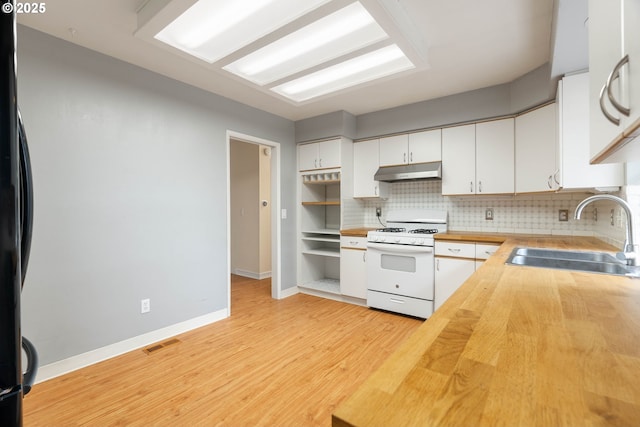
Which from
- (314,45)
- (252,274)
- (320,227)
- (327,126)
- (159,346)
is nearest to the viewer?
(314,45)

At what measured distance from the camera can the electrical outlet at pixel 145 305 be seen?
2.45 metres

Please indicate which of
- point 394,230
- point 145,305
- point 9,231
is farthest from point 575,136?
point 145,305

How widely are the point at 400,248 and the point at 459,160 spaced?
45.0 inches

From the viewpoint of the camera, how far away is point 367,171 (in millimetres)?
3744

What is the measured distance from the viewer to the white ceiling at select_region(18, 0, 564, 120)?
1779mm

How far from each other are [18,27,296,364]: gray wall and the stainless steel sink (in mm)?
2597

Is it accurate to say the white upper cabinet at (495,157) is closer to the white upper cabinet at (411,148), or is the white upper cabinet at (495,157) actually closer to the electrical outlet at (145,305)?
the white upper cabinet at (411,148)

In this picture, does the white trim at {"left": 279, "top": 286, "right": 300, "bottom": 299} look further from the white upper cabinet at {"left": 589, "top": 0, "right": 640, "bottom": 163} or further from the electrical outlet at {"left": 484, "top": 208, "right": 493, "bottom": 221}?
the white upper cabinet at {"left": 589, "top": 0, "right": 640, "bottom": 163}

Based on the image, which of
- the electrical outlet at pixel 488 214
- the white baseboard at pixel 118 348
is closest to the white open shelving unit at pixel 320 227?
the white baseboard at pixel 118 348

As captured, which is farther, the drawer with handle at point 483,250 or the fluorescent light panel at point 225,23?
the drawer with handle at point 483,250

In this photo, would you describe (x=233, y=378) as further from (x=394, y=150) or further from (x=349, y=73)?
(x=394, y=150)

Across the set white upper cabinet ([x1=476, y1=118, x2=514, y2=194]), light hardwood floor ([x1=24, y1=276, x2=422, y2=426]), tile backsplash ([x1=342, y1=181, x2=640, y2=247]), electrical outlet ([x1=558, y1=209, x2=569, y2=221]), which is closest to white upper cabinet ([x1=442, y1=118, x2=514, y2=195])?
white upper cabinet ([x1=476, y1=118, x2=514, y2=194])

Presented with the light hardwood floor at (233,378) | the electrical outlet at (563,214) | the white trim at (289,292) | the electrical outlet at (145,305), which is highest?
the electrical outlet at (563,214)

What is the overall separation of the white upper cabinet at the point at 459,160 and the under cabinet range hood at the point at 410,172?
0.34 ft
